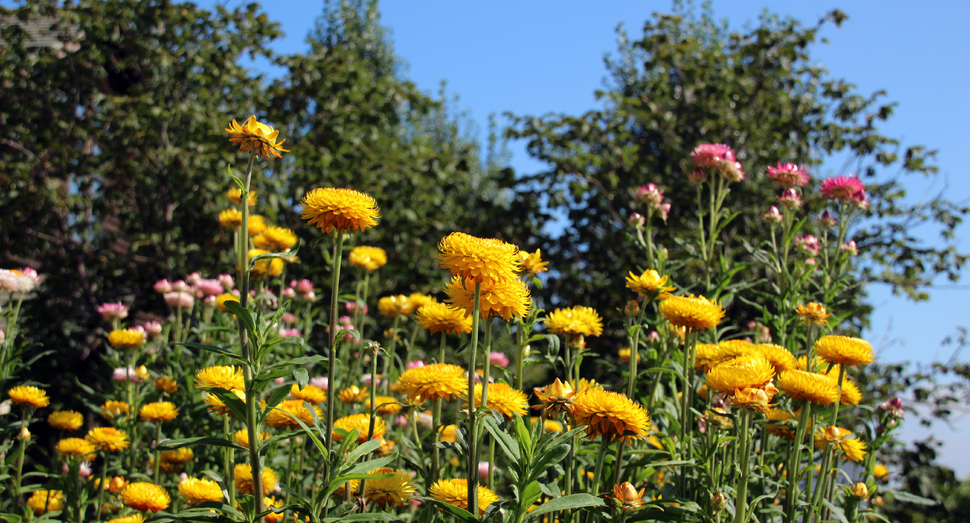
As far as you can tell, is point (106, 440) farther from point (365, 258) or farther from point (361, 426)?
point (365, 258)

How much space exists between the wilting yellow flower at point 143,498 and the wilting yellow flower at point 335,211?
121cm

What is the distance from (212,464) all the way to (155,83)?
578 cm

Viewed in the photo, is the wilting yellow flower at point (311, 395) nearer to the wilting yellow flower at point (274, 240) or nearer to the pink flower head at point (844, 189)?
the wilting yellow flower at point (274, 240)

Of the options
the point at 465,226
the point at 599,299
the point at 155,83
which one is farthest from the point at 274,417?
the point at 155,83

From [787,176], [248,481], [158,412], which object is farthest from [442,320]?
[787,176]

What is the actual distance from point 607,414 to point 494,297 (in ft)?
1.21

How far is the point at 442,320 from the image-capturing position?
6.91 ft

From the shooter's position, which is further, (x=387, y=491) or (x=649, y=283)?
(x=649, y=283)

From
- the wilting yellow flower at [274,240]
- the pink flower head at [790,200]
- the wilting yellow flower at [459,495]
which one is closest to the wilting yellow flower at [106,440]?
the wilting yellow flower at [274,240]

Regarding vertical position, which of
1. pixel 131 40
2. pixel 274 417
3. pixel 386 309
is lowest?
pixel 274 417

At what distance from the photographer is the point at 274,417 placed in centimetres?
201

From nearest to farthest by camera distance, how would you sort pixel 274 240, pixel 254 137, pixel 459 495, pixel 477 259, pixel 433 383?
pixel 477 259, pixel 254 137, pixel 459 495, pixel 433 383, pixel 274 240

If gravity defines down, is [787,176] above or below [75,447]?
above

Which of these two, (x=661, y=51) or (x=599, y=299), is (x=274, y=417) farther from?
(x=661, y=51)
